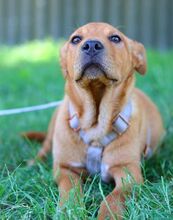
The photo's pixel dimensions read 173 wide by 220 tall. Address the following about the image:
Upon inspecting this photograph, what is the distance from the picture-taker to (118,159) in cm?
341

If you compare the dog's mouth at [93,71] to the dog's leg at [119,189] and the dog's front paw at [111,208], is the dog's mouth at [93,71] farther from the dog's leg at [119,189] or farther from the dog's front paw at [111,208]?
the dog's front paw at [111,208]

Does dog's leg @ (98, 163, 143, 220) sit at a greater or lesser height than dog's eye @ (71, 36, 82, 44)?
lesser

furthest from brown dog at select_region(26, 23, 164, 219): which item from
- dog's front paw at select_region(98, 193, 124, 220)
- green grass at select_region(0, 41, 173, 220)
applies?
dog's front paw at select_region(98, 193, 124, 220)

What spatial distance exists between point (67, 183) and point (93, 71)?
27.5 inches

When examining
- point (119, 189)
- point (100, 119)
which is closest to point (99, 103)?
point (100, 119)

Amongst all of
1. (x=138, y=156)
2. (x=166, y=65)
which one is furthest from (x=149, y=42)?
(x=138, y=156)

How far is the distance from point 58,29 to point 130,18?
149 cm

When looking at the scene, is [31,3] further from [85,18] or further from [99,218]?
[99,218]

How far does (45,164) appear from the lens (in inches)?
154

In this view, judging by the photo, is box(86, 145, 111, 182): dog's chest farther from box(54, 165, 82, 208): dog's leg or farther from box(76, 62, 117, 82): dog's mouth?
box(76, 62, 117, 82): dog's mouth

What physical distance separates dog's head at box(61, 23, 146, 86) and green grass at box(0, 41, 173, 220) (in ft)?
2.05

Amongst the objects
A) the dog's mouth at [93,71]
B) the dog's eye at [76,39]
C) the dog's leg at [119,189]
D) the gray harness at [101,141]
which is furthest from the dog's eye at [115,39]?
the dog's leg at [119,189]

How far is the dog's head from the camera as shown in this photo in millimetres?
3156

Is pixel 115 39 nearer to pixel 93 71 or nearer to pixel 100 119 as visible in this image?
pixel 93 71
